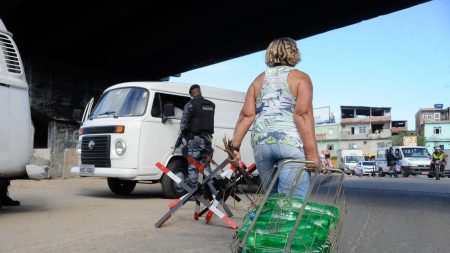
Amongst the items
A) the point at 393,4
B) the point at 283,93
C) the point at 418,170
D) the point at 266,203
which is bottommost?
the point at 418,170

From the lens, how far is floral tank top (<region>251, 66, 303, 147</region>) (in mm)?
3500

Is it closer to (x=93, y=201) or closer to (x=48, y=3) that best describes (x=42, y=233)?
(x=93, y=201)

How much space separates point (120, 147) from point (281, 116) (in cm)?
632

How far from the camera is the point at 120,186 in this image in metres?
10.9

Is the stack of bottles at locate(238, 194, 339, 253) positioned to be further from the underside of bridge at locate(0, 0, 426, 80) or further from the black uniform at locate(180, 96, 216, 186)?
the underside of bridge at locate(0, 0, 426, 80)

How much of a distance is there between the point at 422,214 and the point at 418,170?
23.5 metres

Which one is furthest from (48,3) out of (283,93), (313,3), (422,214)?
(283,93)

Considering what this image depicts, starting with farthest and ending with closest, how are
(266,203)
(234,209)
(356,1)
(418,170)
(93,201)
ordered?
(418,170)
(356,1)
(93,201)
(234,209)
(266,203)

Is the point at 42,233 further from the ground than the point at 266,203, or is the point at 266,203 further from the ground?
the point at 266,203

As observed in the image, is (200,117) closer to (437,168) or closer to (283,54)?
(283,54)

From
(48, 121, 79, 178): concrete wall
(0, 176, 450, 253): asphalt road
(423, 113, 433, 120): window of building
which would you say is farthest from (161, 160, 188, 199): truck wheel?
(423, 113, 433, 120): window of building

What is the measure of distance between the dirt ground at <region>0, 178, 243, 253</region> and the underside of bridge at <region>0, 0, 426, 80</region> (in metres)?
7.91

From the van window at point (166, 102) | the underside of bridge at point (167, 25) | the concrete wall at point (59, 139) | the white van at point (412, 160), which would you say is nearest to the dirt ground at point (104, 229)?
the van window at point (166, 102)

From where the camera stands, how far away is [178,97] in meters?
10.4
